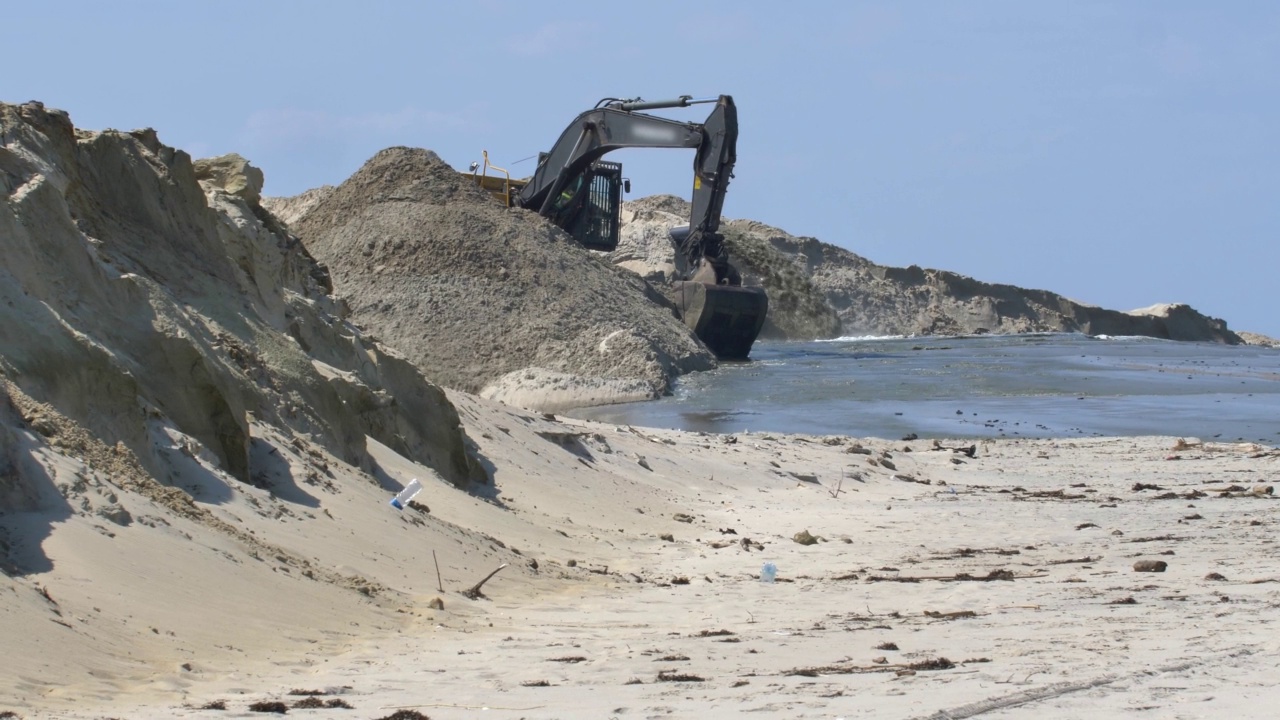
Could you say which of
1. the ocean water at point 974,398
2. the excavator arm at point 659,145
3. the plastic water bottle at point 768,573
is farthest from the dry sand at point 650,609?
the excavator arm at point 659,145

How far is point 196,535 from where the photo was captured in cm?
736

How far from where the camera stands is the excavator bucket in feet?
134

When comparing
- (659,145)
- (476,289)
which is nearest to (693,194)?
(659,145)

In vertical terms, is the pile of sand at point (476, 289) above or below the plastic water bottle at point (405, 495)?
above

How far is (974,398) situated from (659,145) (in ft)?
41.4

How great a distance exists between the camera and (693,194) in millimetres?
41469

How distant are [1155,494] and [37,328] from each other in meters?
10.8

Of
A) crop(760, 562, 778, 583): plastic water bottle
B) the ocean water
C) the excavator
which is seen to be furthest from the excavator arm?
crop(760, 562, 778, 583): plastic water bottle

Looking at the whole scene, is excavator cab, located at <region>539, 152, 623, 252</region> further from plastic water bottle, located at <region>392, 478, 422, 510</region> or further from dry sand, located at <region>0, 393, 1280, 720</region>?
plastic water bottle, located at <region>392, 478, 422, 510</region>

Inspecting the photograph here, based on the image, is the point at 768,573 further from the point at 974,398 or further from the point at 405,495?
the point at 974,398

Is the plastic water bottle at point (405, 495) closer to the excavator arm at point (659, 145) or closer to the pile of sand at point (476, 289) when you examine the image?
the pile of sand at point (476, 289)

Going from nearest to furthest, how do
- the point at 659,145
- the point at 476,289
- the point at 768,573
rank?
the point at 768,573, the point at 476,289, the point at 659,145

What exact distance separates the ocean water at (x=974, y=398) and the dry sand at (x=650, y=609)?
9795mm

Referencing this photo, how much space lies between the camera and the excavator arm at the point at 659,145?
3931 centimetres
